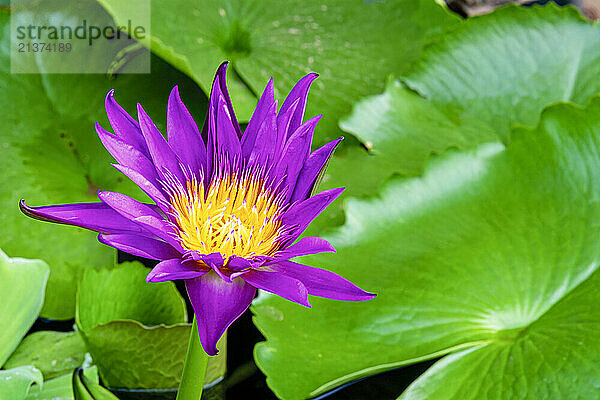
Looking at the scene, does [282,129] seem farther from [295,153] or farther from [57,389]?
[57,389]

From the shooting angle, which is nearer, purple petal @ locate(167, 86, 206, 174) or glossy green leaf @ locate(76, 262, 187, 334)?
purple petal @ locate(167, 86, 206, 174)

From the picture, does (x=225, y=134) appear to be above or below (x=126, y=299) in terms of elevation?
above

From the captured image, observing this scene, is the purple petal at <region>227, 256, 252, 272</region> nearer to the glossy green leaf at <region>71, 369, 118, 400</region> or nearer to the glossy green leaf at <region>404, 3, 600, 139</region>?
the glossy green leaf at <region>71, 369, 118, 400</region>

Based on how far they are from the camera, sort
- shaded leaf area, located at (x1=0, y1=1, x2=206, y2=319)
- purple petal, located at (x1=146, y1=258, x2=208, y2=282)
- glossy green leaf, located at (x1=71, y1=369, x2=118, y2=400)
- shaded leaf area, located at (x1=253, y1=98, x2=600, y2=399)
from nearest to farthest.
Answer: purple petal, located at (x1=146, y1=258, x2=208, y2=282) → glossy green leaf, located at (x1=71, y1=369, x2=118, y2=400) → shaded leaf area, located at (x1=253, y1=98, x2=600, y2=399) → shaded leaf area, located at (x1=0, y1=1, x2=206, y2=319)

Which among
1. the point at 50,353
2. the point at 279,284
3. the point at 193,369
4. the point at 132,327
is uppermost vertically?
the point at 279,284

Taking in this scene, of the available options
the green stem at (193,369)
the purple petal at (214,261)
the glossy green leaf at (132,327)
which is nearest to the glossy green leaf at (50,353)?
the glossy green leaf at (132,327)

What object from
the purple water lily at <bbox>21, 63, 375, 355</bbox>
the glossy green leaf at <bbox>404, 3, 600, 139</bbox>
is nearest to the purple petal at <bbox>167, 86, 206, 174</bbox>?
the purple water lily at <bbox>21, 63, 375, 355</bbox>

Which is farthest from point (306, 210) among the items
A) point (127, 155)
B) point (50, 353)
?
point (50, 353)
